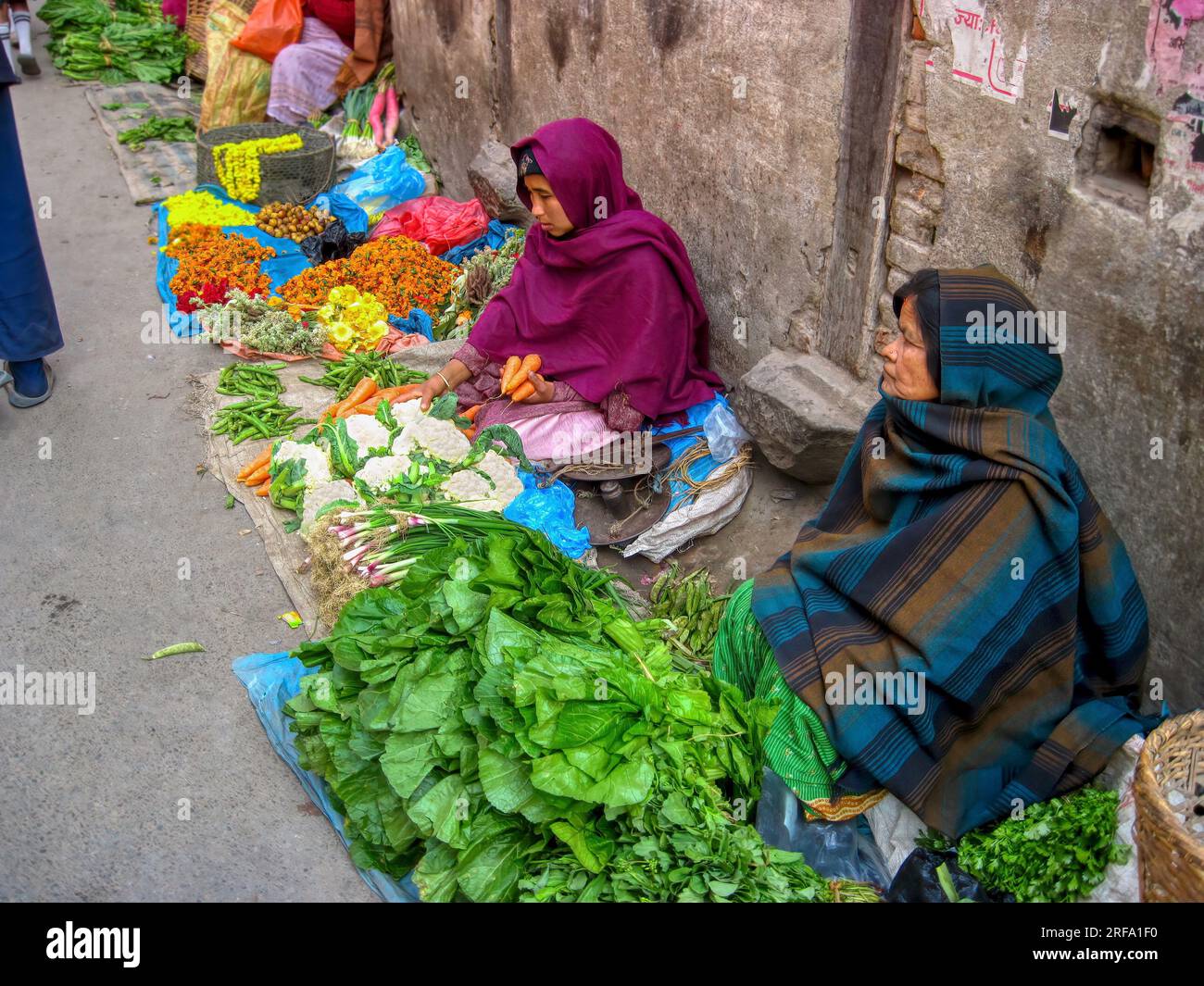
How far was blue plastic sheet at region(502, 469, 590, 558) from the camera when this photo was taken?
13.7ft

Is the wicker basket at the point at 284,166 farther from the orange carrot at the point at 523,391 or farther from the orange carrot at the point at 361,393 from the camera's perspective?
the orange carrot at the point at 523,391

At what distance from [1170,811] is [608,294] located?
3055 millimetres

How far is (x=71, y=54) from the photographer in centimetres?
1070

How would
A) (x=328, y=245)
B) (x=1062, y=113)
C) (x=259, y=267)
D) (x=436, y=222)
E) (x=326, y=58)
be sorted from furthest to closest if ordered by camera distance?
(x=326, y=58), (x=436, y=222), (x=328, y=245), (x=259, y=267), (x=1062, y=113)

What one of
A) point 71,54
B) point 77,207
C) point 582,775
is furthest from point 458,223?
point 71,54

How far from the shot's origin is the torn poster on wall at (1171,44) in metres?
2.56

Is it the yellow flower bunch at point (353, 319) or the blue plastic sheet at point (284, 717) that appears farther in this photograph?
→ the yellow flower bunch at point (353, 319)

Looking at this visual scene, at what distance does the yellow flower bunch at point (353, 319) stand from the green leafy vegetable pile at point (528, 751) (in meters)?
2.80

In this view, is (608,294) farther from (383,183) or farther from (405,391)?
(383,183)

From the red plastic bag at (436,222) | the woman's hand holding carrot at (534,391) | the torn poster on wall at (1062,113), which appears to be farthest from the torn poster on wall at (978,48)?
Result: the red plastic bag at (436,222)

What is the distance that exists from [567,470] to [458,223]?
2.96 meters

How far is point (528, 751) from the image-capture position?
2627 millimetres

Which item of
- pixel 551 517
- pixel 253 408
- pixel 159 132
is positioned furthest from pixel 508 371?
pixel 159 132

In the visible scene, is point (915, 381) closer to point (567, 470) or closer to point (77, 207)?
point (567, 470)
